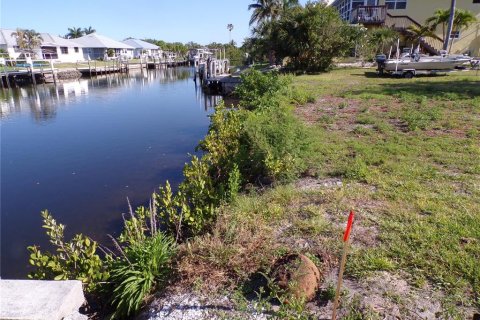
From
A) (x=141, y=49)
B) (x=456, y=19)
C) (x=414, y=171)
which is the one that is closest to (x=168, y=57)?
(x=141, y=49)

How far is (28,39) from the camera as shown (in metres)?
47.0

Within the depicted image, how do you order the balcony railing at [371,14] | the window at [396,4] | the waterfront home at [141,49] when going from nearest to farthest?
the balcony railing at [371,14]
the window at [396,4]
the waterfront home at [141,49]

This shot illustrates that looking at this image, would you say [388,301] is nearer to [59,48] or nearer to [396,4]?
[396,4]

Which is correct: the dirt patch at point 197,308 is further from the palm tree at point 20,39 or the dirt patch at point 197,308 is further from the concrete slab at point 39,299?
the palm tree at point 20,39

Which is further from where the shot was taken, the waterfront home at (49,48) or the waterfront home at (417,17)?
the waterfront home at (49,48)

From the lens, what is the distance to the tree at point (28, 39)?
45.9 metres

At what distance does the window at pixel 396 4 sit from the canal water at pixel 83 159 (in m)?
17.8

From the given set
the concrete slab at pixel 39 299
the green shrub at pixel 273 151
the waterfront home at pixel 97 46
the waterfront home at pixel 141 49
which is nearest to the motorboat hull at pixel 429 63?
the green shrub at pixel 273 151

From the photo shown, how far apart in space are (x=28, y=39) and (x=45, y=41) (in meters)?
2.85

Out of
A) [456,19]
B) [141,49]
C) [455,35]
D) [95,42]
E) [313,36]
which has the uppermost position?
[95,42]

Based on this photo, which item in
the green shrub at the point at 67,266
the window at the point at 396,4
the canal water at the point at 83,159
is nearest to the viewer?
the green shrub at the point at 67,266

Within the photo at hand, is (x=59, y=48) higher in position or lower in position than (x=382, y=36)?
higher

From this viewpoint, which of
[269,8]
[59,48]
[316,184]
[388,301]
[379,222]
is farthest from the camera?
[59,48]

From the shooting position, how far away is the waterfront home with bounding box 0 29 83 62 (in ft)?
150
